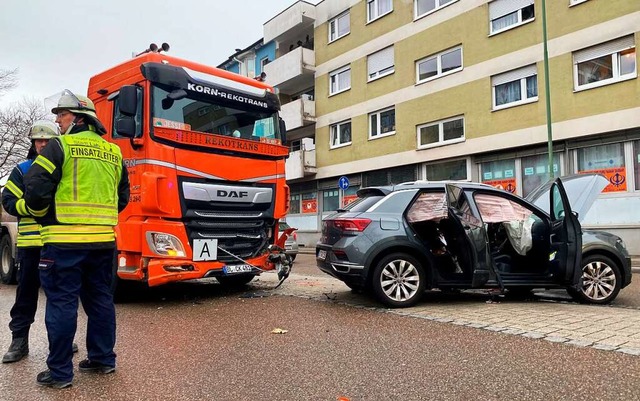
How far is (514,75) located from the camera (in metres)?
17.1

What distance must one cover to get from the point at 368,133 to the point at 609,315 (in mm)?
17920

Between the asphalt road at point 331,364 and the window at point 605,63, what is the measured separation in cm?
1300

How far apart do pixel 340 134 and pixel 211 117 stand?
18.1 meters

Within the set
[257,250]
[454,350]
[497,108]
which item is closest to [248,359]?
[454,350]

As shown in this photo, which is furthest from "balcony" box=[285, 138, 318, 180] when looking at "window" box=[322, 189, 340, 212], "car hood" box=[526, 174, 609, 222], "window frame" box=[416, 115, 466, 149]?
"car hood" box=[526, 174, 609, 222]

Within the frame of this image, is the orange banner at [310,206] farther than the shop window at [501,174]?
Yes

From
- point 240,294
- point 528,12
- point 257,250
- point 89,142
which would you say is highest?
point 528,12

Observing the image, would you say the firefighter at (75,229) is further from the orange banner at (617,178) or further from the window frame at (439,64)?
the window frame at (439,64)

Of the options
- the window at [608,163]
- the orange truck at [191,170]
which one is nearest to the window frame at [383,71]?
the window at [608,163]

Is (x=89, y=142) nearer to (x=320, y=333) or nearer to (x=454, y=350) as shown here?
(x=320, y=333)

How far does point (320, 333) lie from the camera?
5.00 metres

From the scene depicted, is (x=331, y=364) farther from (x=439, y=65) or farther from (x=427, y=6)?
(x=427, y=6)

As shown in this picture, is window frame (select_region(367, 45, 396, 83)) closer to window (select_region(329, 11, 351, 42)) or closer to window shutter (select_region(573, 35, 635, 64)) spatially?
window (select_region(329, 11, 351, 42))

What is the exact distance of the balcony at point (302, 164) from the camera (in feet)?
83.7
